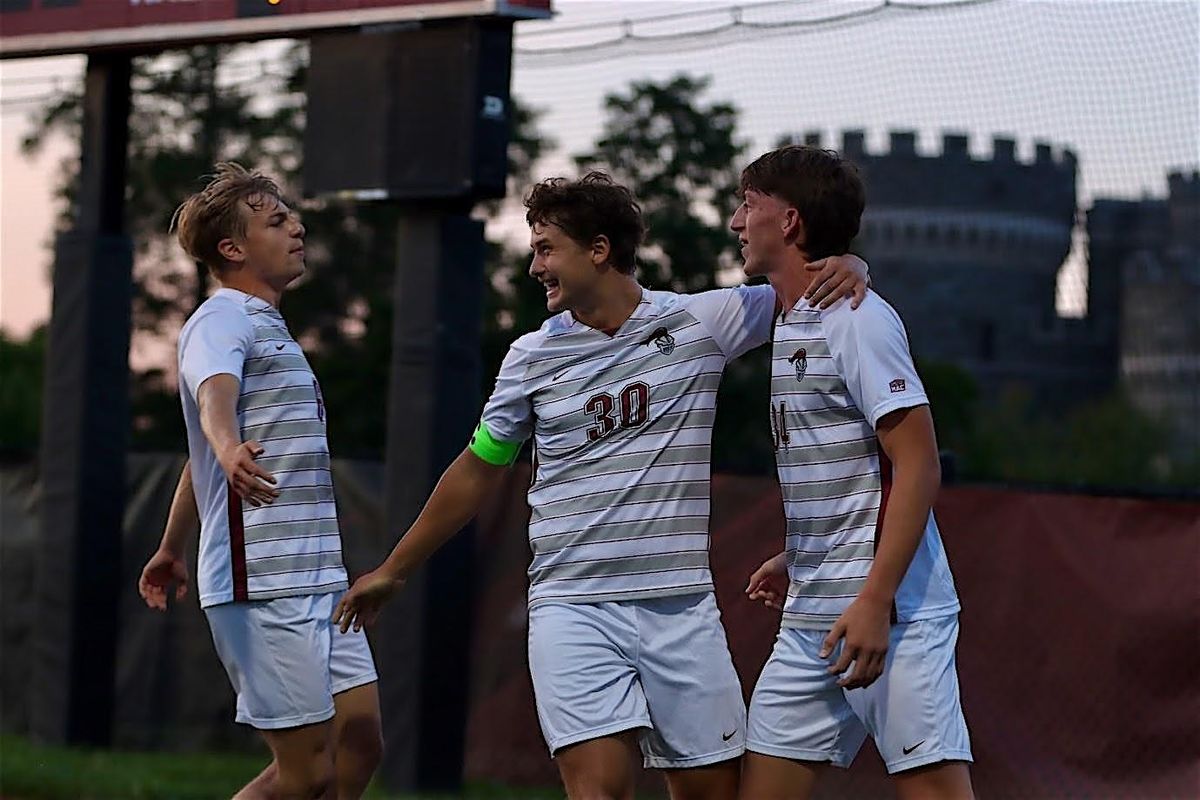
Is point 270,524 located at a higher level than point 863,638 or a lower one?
higher

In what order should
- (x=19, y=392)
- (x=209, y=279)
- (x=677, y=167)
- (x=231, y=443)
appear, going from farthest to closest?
(x=19, y=392), (x=209, y=279), (x=677, y=167), (x=231, y=443)

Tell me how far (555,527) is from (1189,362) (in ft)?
232

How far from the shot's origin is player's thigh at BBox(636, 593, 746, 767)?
5020mm

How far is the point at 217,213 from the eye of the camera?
230 inches

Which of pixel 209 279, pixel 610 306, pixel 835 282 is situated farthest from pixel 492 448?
pixel 209 279

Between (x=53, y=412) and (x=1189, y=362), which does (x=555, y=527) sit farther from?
(x=1189, y=362)

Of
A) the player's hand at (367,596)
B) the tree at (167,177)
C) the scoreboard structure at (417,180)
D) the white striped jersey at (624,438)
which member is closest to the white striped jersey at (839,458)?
the white striped jersey at (624,438)

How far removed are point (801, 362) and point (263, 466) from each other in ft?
5.54

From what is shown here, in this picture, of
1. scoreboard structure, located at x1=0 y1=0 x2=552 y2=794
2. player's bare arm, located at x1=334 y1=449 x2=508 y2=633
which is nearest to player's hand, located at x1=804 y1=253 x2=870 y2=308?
player's bare arm, located at x1=334 y1=449 x2=508 y2=633

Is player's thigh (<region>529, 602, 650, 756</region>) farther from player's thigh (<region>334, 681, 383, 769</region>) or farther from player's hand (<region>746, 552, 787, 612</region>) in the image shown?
player's thigh (<region>334, 681, 383, 769</region>)

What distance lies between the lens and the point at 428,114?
871 cm

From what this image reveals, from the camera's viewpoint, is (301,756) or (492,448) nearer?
(492,448)

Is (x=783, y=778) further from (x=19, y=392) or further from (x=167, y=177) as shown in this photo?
(x=19, y=392)

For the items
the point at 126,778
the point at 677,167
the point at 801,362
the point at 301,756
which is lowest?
the point at 126,778
